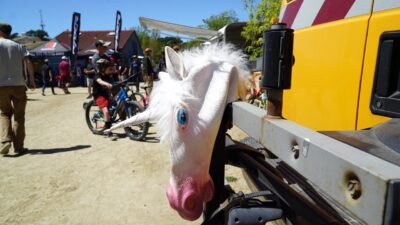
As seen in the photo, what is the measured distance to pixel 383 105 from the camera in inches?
38.7

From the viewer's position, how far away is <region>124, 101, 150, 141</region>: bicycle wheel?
6357 mm

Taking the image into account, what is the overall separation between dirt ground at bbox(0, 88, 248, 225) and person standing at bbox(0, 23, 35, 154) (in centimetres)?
38

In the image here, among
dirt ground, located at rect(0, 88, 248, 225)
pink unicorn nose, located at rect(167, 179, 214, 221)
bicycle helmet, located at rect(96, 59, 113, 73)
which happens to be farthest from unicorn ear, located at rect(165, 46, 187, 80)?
bicycle helmet, located at rect(96, 59, 113, 73)

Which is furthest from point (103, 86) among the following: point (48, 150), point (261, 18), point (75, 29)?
point (75, 29)

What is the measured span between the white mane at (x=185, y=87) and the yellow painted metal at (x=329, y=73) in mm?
402

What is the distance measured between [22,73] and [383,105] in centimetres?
600

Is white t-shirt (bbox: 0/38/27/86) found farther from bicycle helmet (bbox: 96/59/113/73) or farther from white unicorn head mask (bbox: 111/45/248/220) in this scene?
white unicorn head mask (bbox: 111/45/248/220)

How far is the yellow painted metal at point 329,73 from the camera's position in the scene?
145 centimetres

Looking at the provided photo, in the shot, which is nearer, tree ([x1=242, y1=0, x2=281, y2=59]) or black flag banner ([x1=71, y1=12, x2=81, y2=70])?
tree ([x1=242, y1=0, x2=281, y2=59])

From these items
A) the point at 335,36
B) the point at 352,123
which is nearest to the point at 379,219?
the point at 352,123

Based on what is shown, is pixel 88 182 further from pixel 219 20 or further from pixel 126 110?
pixel 219 20

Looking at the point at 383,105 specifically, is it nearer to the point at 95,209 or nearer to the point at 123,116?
the point at 95,209

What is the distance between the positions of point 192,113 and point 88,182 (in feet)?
10.9

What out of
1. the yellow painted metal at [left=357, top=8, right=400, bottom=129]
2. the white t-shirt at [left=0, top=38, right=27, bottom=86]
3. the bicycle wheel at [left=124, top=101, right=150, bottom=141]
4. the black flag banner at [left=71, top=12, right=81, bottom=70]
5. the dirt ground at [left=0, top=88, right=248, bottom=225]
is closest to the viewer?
the yellow painted metal at [left=357, top=8, right=400, bottom=129]
